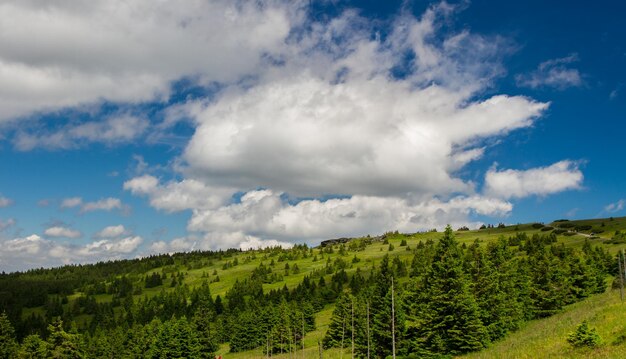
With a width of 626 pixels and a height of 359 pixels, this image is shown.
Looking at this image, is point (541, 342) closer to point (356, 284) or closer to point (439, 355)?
point (439, 355)

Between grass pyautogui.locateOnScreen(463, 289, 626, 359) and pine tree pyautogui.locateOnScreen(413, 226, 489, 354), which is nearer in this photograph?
grass pyautogui.locateOnScreen(463, 289, 626, 359)

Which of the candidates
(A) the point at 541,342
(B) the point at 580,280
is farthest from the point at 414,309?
(B) the point at 580,280

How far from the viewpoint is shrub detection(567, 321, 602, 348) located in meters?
34.1

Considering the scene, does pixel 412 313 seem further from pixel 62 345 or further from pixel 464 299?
pixel 62 345

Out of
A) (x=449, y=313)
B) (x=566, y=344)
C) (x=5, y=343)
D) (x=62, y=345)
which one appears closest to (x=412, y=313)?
(x=449, y=313)

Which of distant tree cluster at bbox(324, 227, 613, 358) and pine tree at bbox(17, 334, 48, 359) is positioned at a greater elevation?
distant tree cluster at bbox(324, 227, 613, 358)

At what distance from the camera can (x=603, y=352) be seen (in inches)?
1264

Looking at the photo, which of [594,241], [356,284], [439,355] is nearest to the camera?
[439,355]

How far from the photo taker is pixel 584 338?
113ft

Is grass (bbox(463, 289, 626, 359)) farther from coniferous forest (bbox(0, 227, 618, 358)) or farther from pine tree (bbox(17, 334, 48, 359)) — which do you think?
pine tree (bbox(17, 334, 48, 359))

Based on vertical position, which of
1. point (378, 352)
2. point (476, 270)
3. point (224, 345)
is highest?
point (476, 270)

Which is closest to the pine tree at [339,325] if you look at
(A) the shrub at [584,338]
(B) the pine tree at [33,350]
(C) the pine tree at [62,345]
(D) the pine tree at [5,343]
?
(A) the shrub at [584,338]

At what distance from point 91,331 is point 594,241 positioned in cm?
16683

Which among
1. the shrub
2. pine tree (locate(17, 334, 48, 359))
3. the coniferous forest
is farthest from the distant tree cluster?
pine tree (locate(17, 334, 48, 359))
